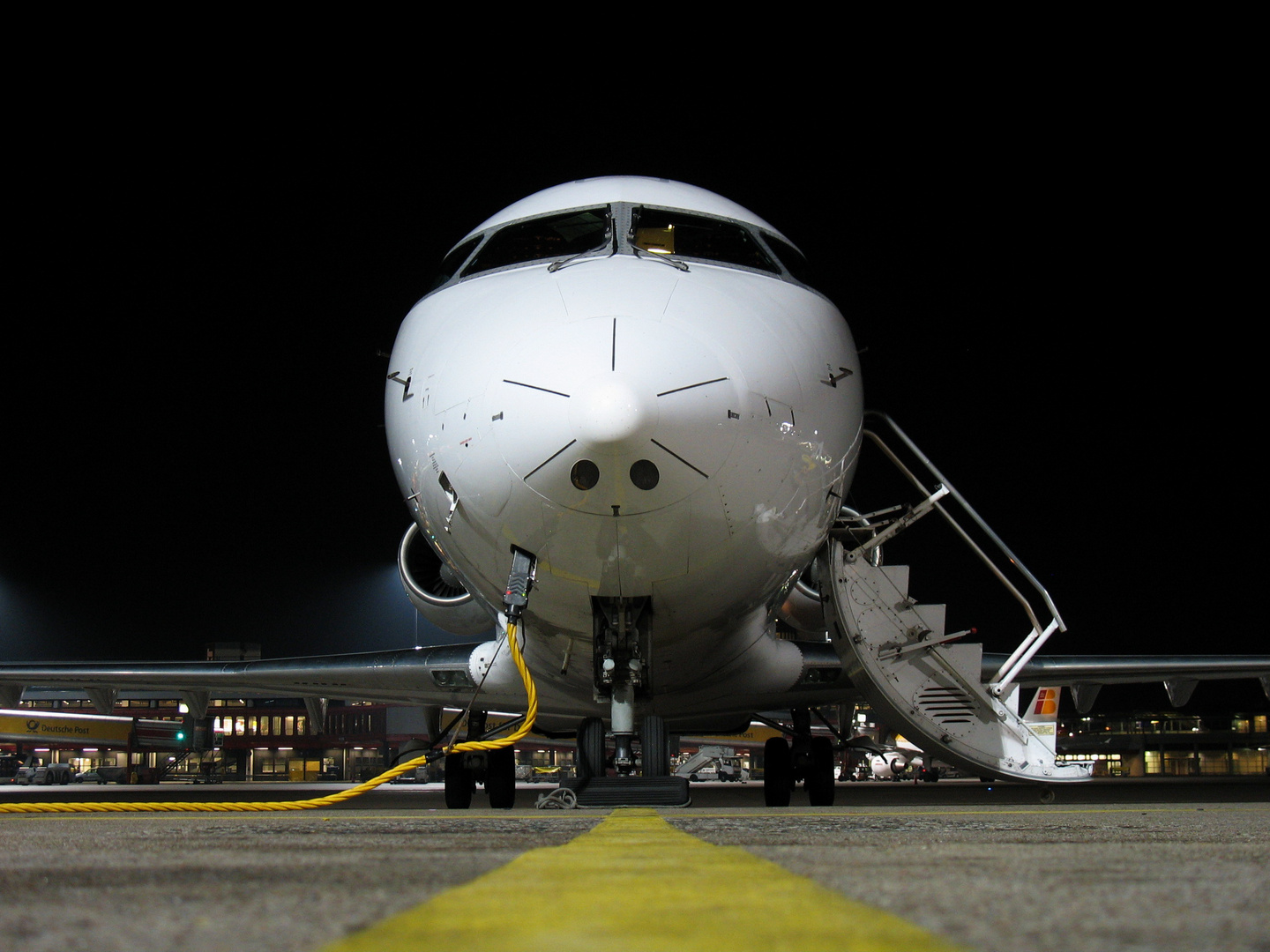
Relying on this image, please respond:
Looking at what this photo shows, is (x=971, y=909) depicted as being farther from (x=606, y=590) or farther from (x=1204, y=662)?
(x=1204, y=662)

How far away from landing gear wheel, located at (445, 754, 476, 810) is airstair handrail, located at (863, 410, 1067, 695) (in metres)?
4.49

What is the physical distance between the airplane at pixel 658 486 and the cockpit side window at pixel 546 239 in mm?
21

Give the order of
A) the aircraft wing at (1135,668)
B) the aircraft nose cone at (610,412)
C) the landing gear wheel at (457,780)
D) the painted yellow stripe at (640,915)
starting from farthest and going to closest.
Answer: the aircraft wing at (1135,668)
the landing gear wheel at (457,780)
the aircraft nose cone at (610,412)
the painted yellow stripe at (640,915)

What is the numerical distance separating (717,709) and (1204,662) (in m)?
6.29

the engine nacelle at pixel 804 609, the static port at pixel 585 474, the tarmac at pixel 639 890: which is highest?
the static port at pixel 585 474

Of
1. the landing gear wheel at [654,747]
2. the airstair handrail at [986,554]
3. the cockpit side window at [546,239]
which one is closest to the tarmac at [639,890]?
the landing gear wheel at [654,747]

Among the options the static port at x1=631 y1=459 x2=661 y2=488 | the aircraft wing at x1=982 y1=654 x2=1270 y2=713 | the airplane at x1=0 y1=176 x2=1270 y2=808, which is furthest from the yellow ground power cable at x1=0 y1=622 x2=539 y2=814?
the aircraft wing at x1=982 y1=654 x2=1270 y2=713

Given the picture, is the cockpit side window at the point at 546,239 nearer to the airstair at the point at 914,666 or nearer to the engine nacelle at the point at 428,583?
the airstair at the point at 914,666

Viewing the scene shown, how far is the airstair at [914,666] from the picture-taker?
998 centimetres

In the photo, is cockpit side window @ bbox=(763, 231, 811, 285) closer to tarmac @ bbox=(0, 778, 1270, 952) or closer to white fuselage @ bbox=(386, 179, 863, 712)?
white fuselage @ bbox=(386, 179, 863, 712)

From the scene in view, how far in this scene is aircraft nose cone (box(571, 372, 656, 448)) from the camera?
5715 millimetres

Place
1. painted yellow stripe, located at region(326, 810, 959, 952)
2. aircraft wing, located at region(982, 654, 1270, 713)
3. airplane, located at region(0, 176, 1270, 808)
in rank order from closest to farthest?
painted yellow stripe, located at region(326, 810, 959, 952)
airplane, located at region(0, 176, 1270, 808)
aircraft wing, located at region(982, 654, 1270, 713)

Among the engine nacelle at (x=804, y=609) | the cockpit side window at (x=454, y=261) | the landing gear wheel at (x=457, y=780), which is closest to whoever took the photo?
the cockpit side window at (x=454, y=261)

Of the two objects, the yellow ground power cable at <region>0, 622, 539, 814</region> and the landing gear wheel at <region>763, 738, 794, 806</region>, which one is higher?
the yellow ground power cable at <region>0, 622, 539, 814</region>
